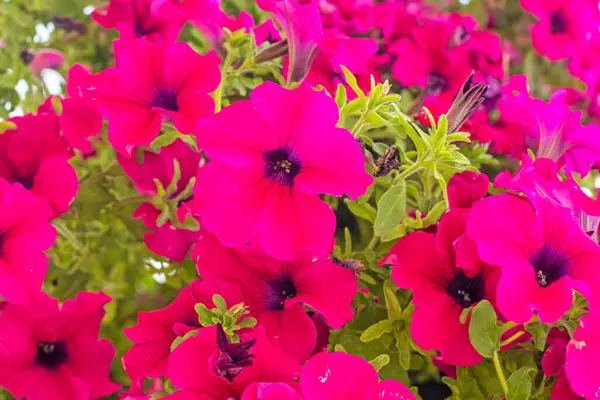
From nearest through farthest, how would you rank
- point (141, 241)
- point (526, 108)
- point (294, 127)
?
point (294, 127)
point (526, 108)
point (141, 241)

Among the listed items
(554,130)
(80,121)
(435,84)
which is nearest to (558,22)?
(435,84)

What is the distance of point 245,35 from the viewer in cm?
54

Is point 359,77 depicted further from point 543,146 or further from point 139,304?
point 139,304

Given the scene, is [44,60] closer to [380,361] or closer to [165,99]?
[165,99]

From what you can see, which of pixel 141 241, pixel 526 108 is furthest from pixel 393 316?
pixel 141 241

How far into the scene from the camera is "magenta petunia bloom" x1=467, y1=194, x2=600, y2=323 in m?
0.40

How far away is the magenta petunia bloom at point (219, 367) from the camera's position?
0.39m

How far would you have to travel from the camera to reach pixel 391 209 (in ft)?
1.47

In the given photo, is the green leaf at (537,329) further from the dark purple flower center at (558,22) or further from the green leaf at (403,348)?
the dark purple flower center at (558,22)

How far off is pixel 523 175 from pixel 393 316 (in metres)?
0.13

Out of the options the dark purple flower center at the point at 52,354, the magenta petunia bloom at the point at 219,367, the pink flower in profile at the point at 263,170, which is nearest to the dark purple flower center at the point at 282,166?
the pink flower in profile at the point at 263,170

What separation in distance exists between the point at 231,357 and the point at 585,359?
21cm

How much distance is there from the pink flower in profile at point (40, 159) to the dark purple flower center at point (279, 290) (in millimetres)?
163

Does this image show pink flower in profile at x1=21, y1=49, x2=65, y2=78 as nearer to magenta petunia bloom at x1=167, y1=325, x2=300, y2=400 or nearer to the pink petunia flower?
magenta petunia bloom at x1=167, y1=325, x2=300, y2=400
